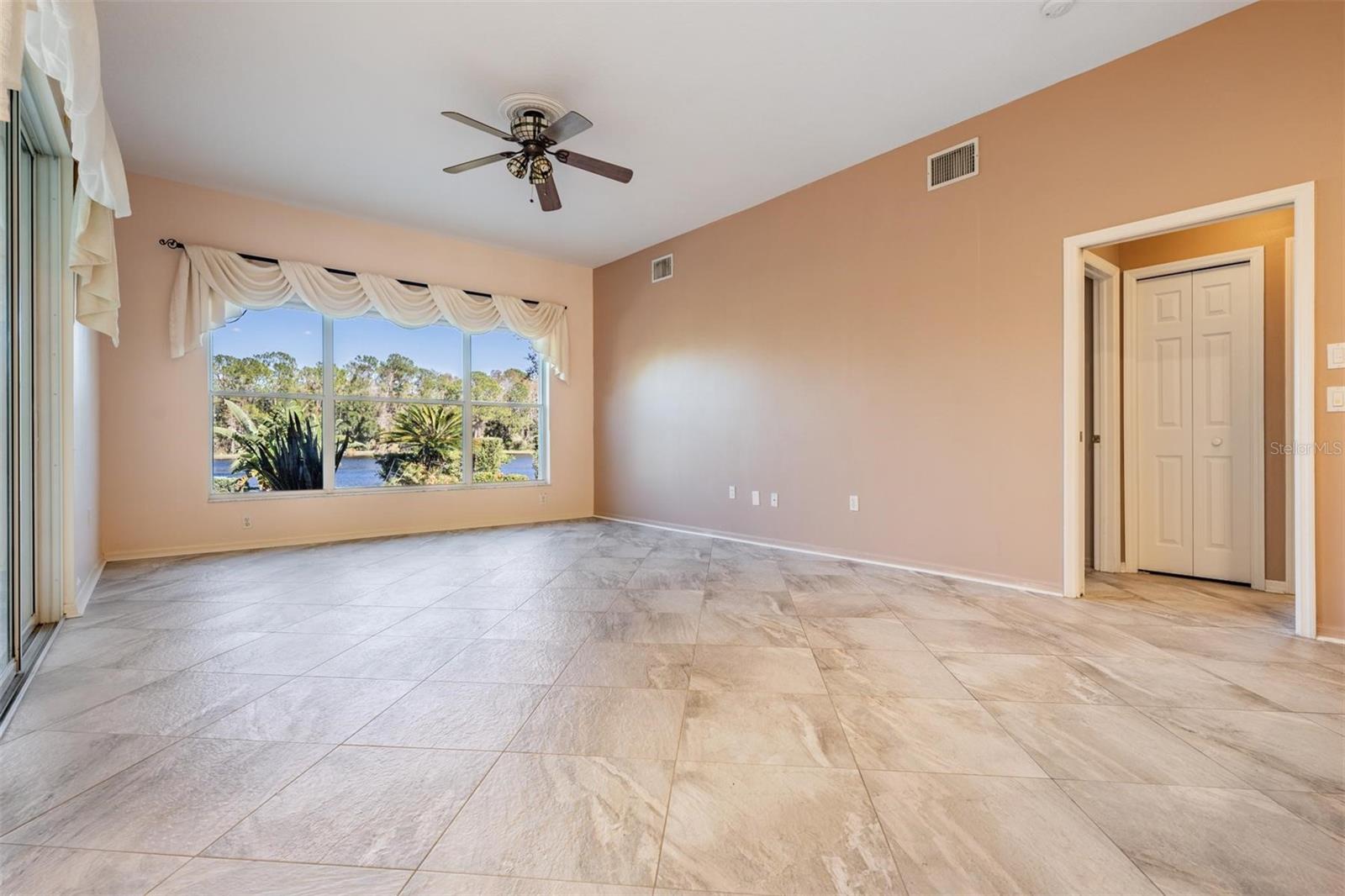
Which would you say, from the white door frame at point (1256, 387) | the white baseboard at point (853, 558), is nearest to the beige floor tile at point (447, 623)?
the white baseboard at point (853, 558)

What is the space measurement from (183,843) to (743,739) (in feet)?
4.45

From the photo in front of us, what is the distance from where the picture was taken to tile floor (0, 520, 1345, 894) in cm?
113

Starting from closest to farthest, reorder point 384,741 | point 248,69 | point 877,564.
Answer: point 384,741
point 248,69
point 877,564

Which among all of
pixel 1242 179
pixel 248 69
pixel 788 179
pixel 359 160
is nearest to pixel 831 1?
pixel 788 179

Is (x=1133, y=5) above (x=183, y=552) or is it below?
above

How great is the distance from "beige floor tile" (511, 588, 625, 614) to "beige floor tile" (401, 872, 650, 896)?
1770 millimetres

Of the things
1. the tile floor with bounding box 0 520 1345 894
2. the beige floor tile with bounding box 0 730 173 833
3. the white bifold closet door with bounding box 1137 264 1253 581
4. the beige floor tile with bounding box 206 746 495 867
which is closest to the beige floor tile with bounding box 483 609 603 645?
the tile floor with bounding box 0 520 1345 894

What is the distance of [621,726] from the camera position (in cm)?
170

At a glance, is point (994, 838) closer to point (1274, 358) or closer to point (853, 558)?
point (853, 558)

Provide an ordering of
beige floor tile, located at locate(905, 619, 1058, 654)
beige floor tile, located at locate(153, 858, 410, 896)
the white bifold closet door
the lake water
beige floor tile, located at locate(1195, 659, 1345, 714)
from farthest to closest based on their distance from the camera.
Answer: the lake water, the white bifold closet door, beige floor tile, located at locate(905, 619, 1058, 654), beige floor tile, located at locate(1195, 659, 1345, 714), beige floor tile, located at locate(153, 858, 410, 896)

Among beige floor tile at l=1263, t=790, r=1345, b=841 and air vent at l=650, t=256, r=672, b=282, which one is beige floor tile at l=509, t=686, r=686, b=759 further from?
air vent at l=650, t=256, r=672, b=282

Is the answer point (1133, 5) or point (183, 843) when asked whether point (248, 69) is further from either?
point (1133, 5)

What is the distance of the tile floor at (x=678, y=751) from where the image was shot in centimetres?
113

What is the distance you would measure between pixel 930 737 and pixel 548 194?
3538mm
